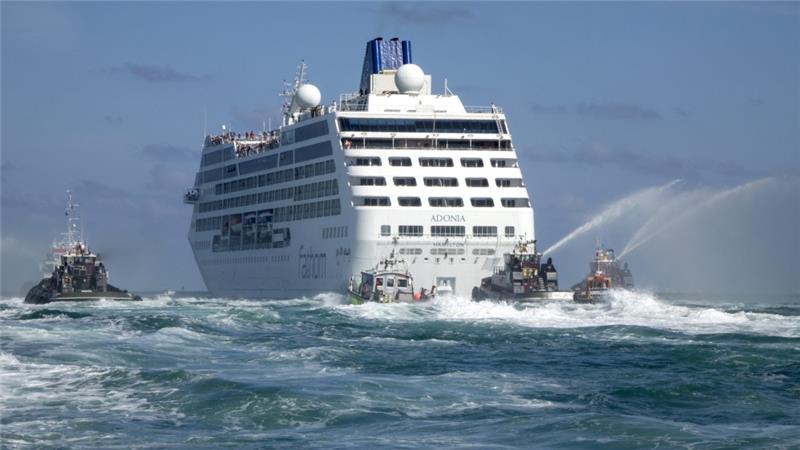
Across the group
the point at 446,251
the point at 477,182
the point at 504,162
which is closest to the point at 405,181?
the point at 477,182

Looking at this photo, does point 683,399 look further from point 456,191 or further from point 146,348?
point 456,191

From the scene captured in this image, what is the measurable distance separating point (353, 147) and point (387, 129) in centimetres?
238

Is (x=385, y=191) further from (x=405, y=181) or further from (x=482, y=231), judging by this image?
(x=482, y=231)

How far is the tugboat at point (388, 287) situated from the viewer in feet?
238

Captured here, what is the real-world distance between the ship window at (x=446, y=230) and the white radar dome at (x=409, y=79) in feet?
47.1

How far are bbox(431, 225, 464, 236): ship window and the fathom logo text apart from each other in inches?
12.2

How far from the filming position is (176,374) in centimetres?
3528

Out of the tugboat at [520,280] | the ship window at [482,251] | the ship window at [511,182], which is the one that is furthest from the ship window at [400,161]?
the tugboat at [520,280]

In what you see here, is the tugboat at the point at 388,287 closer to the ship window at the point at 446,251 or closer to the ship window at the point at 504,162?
the ship window at the point at 446,251

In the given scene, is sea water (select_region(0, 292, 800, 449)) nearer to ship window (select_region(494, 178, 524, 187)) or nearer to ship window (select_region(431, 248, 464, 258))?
ship window (select_region(431, 248, 464, 258))

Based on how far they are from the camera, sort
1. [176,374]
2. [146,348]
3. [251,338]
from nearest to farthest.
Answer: [176,374], [146,348], [251,338]

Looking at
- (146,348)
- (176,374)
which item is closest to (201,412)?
(176,374)

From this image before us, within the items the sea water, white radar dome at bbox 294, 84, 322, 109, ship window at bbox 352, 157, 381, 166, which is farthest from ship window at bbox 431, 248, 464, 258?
white radar dome at bbox 294, 84, 322, 109

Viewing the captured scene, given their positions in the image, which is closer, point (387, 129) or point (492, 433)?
point (492, 433)
